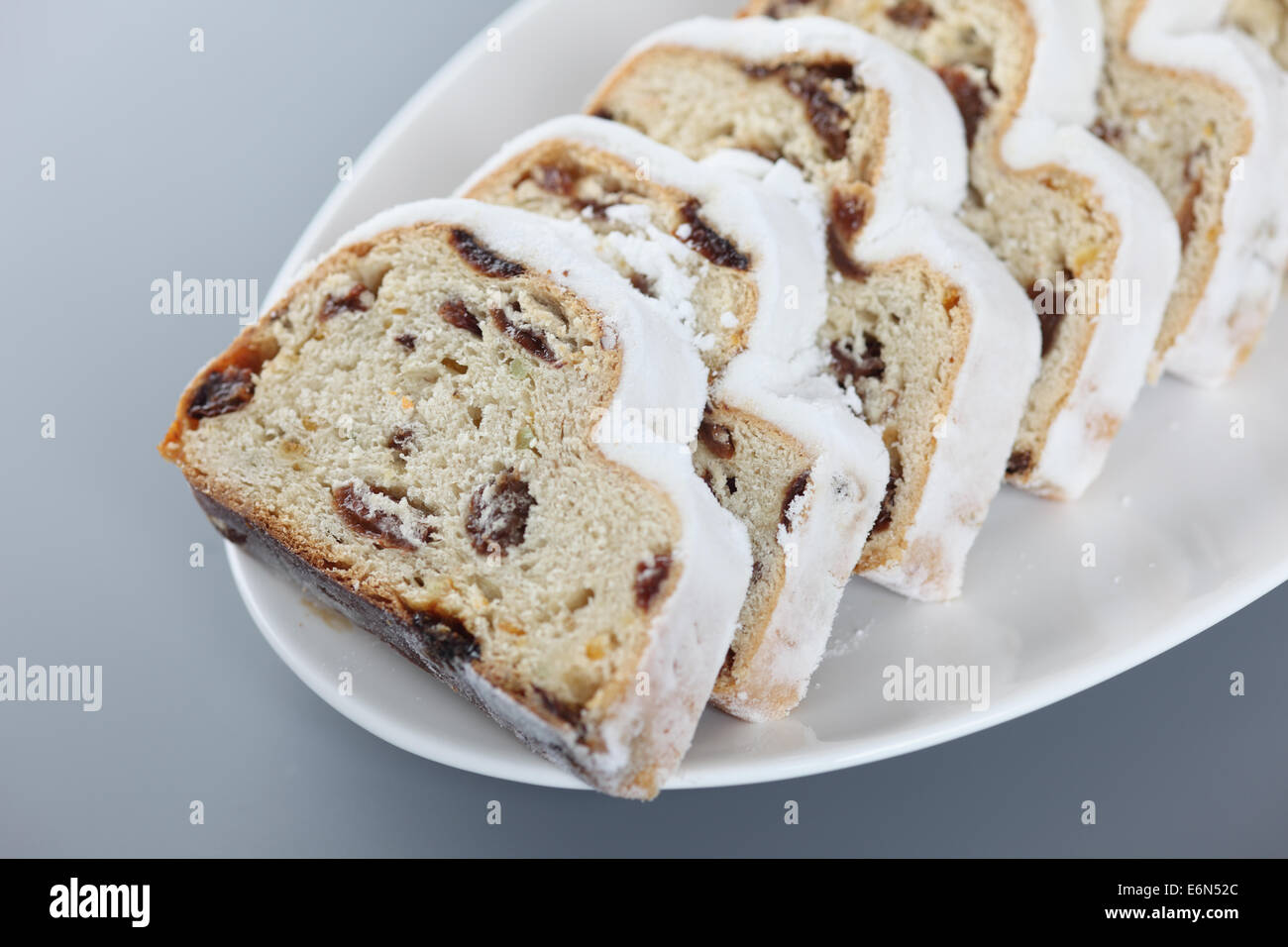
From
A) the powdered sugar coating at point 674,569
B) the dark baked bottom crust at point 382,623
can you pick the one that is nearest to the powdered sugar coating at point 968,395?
the powdered sugar coating at point 674,569

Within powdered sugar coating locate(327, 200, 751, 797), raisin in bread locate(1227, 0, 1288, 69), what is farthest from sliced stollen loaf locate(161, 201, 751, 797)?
raisin in bread locate(1227, 0, 1288, 69)

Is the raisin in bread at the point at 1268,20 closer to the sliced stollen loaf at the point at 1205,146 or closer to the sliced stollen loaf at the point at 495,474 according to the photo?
the sliced stollen loaf at the point at 1205,146

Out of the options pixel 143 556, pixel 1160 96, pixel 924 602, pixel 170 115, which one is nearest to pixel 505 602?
pixel 924 602

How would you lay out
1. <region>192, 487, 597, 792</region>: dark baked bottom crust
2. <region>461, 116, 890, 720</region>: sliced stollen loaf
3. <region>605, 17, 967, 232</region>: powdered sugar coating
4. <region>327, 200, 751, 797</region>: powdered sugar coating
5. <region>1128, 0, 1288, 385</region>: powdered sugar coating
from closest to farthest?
<region>327, 200, 751, 797</region>: powdered sugar coating < <region>192, 487, 597, 792</region>: dark baked bottom crust < <region>461, 116, 890, 720</region>: sliced stollen loaf < <region>605, 17, 967, 232</region>: powdered sugar coating < <region>1128, 0, 1288, 385</region>: powdered sugar coating

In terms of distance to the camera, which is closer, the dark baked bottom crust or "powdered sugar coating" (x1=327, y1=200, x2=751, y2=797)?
"powdered sugar coating" (x1=327, y1=200, x2=751, y2=797)

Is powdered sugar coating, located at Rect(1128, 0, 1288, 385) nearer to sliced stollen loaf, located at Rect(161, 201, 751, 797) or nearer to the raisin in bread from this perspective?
the raisin in bread

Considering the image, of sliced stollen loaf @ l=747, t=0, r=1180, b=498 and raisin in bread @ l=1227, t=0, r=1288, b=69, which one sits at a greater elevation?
raisin in bread @ l=1227, t=0, r=1288, b=69

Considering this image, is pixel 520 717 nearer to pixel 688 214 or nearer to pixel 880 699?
pixel 880 699
